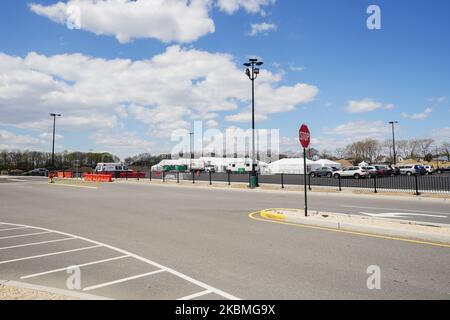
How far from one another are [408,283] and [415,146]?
5746 inches

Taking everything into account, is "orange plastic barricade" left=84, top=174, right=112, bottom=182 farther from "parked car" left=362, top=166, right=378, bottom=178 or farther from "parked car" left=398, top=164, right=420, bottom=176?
"parked car" left=398, top=164, right=420, bottom=176

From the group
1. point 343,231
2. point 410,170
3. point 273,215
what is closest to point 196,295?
point 343,231

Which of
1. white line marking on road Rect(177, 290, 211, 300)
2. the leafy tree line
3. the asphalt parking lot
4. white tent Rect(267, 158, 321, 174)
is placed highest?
the leafy tree line

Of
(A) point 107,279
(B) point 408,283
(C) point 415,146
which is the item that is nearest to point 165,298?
(A) point 107,279

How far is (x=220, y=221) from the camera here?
11.0 metres

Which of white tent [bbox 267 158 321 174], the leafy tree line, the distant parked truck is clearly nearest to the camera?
white tent [bbox 267 158 321 174]

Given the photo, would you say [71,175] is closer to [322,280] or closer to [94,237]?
[94,237]

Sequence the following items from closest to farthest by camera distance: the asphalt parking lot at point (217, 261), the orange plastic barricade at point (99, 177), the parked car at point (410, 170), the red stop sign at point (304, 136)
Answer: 1. the asphalt parking lot at point (217, 261)
2. the red stop sign at point (304, 136)
3. the orange plastic barricade at point (99, 177)
4. the parked car at point (410, 170)

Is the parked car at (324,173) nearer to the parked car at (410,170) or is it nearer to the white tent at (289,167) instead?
the parked car at (410,170)

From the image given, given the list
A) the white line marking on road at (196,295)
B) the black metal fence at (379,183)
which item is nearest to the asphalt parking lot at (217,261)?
the white line marking on road at (196,295)

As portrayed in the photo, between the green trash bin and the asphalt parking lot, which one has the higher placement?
the green trash bin

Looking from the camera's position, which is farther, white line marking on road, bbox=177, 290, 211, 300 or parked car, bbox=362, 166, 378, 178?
parked car, bbox=362, 166, 378, 178

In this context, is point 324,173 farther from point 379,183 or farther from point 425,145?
point 425,145

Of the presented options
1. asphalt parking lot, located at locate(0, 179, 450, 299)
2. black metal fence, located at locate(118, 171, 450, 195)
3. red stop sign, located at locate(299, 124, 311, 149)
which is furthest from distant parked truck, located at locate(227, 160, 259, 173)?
asphalt parking lot, located at locate(0, 179, 450, 299)
